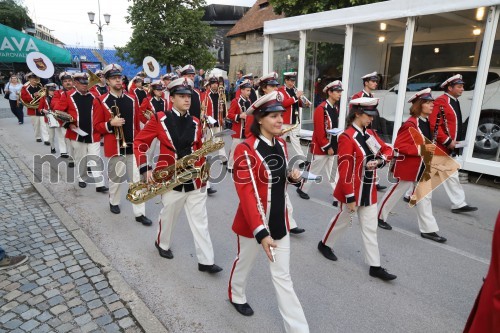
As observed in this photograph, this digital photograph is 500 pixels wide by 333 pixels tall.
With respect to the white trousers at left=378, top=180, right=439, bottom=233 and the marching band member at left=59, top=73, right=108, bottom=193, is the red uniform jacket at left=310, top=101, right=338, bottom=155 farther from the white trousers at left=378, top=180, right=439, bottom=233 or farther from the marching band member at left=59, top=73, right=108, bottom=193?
the marching band member at left=59, top=73, right=108, bottom=193

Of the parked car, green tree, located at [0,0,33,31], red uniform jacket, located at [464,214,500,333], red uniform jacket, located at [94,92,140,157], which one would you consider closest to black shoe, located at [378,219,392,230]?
red uniform jacket, located at [464,214,500,333]

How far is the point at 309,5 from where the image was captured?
14125mm

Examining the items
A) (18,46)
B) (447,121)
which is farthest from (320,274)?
(18,46)

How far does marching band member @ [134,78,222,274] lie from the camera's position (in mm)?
3906

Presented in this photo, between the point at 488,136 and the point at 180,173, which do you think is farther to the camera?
the point at 488,136

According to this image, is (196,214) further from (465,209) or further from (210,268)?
(465,209)

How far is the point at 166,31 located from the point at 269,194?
21.8 meters

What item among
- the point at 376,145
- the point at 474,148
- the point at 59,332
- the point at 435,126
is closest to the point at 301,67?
the point at 474,148

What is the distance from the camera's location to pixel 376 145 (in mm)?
3832

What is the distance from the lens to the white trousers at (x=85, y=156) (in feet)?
21.6

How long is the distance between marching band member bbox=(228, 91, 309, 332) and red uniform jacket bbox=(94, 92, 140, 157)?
3.39 meters

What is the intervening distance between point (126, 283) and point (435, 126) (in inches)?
208

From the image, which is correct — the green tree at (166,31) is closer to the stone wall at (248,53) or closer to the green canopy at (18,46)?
the green canopy at (18,46)

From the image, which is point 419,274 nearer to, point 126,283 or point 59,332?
point 126,283
